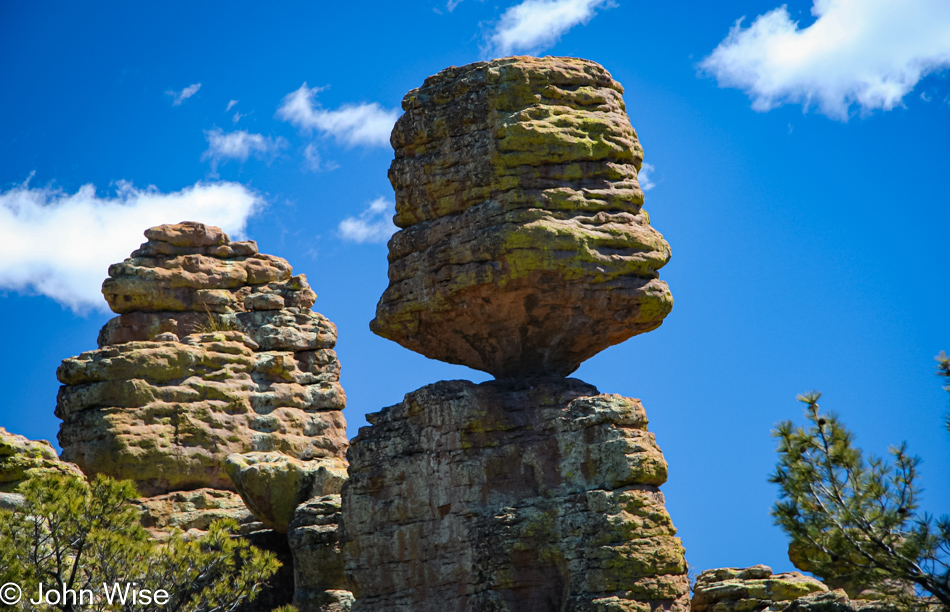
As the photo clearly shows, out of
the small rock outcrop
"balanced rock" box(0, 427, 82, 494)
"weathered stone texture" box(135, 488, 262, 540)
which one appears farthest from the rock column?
"weathered stone texture" box(135, 488, 262, 540)

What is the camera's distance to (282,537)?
98.4 feet

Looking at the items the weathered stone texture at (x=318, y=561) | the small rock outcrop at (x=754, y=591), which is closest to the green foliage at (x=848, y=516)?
the small rock outcrop at (x=754, y=591)

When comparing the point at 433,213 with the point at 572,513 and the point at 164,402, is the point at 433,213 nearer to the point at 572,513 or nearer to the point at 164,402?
the point at 572,513

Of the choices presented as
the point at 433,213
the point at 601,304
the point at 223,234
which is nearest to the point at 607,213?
the point at 601,304

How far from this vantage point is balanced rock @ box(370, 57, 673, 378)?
23375mm

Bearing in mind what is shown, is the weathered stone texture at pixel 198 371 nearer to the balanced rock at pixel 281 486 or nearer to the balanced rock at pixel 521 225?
the balanced rock at pixel 281 486

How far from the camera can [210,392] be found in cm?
3325

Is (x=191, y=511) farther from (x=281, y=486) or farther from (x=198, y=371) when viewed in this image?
(x=198, y=371)

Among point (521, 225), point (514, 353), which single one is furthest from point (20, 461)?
point (521, 225)

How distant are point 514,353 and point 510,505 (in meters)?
3.21

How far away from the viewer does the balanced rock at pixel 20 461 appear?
25.8 meters

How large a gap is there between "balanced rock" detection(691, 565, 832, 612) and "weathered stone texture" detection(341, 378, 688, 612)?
6.63 feet

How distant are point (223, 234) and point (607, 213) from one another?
56.3 feet

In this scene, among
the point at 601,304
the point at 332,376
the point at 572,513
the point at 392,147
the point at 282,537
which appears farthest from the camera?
the point at 332,376
